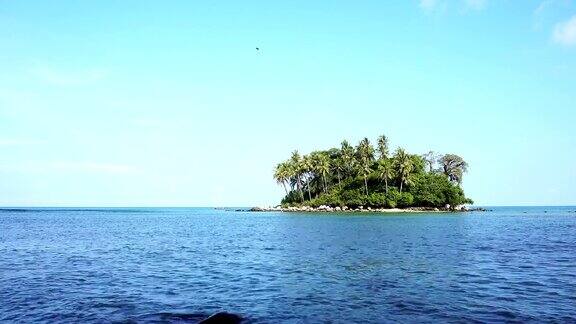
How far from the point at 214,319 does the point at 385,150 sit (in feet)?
462

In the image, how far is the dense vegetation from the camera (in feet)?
462

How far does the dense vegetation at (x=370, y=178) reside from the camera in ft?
462

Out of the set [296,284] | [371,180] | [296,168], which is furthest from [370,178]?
[296,284]

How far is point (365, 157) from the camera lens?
14650cm

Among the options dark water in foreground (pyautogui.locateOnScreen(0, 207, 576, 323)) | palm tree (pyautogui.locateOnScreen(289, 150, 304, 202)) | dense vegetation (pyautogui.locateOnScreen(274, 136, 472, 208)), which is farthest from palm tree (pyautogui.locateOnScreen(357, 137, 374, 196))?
dark water in foreground (pyautogui.locateOnScreen(0, 207, 576, 323))

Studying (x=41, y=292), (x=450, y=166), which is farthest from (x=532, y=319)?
(x=450, y=166)

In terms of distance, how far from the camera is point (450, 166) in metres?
169

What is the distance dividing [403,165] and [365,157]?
529 inches

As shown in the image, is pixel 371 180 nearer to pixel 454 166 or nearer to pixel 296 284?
pixel 454 166

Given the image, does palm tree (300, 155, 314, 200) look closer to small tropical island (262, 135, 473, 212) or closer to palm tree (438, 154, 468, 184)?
small tropical island (262, 135, 473, 212)

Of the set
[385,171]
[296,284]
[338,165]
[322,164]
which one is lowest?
[296,284]

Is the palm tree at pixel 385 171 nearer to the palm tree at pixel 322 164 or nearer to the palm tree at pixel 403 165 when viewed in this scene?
the palm tree at pixel 403 165

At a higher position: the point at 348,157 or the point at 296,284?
the point at 348,157

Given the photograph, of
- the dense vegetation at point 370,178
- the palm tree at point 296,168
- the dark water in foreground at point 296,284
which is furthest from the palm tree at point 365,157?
the dark water in foreground at point 296,284
